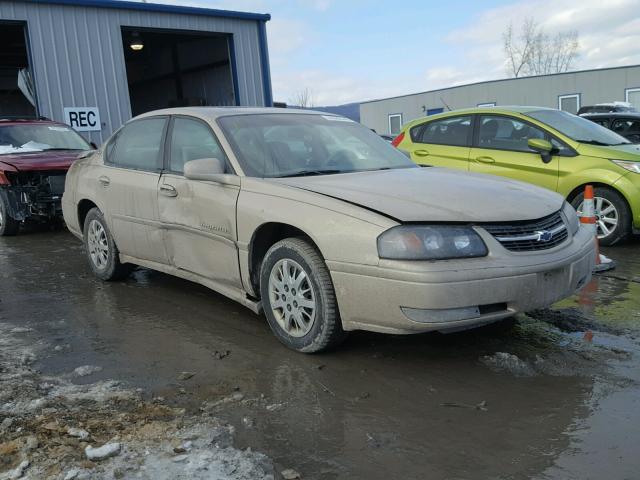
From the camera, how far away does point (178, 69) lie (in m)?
21.1

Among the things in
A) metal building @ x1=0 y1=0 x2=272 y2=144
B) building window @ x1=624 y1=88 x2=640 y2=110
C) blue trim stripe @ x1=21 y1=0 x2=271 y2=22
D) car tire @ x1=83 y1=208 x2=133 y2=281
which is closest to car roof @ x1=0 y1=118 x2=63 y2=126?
metal building @ x1=0 y1=0 x2=272 y2=144

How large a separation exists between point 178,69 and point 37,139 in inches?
490

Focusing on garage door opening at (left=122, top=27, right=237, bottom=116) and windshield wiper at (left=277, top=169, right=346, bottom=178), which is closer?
windshield wiper at (left=277, top=169, right=346, bottom=178)

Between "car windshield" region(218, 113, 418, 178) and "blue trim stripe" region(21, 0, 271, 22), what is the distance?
10552 millimetres

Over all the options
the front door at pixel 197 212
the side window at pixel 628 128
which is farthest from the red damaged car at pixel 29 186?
the side window at pixel 628 128

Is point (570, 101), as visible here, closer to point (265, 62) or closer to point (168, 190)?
point (265, 62)

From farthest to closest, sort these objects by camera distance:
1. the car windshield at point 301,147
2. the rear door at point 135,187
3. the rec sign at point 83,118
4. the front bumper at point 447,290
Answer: the rec sign at point 83,118, the rear door at point 135,187, the car windshield at point 301,147, the front bumper at point 447,290

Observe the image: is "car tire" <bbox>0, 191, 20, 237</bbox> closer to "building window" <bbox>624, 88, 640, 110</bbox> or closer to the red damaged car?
the red damaged car

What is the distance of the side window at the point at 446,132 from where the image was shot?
7633mm

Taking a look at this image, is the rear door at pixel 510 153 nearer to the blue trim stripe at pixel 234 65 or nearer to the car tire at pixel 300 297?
A: the car tire at pixel 300 297

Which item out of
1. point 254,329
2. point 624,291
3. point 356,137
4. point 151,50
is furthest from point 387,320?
point 151,50

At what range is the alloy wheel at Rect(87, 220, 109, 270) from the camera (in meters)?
5.45

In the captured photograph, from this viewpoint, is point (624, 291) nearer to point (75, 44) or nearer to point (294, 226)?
point (294, 226)

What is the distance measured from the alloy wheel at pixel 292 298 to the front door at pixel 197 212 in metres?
0.37
